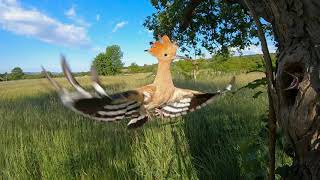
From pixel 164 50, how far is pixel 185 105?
16 centimetres

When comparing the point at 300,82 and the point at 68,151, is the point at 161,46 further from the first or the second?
the point at 68,151

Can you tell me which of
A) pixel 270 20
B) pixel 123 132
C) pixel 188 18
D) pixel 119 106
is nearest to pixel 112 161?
pixel 123 132

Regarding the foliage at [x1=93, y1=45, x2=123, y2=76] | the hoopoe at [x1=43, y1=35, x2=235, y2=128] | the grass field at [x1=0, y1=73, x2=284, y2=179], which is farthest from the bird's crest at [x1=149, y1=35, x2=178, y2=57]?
the grass field at [x1=0, y1=73, x2=284, y2=179]

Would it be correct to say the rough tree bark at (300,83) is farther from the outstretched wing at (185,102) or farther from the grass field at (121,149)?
the grass field at (121,149)

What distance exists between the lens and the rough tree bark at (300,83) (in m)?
1.21

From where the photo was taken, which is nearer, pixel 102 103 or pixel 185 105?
pixel 102 103

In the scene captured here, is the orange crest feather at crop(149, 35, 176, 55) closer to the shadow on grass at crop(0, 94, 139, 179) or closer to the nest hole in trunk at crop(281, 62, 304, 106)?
the nest hole in trunk at crop(281, 62, 304, 106)

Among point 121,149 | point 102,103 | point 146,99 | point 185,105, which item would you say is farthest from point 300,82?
point 121,149

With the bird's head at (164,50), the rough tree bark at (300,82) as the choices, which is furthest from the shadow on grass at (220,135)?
the bird's head at (164,50)

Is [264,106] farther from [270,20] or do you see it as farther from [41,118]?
[270,20]

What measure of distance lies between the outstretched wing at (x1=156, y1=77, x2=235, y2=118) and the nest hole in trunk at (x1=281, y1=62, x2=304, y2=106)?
256 mm

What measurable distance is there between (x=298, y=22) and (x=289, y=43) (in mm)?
71

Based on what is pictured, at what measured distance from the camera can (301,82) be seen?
1.23 meters

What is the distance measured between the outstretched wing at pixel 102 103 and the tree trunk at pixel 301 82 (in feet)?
1.58
